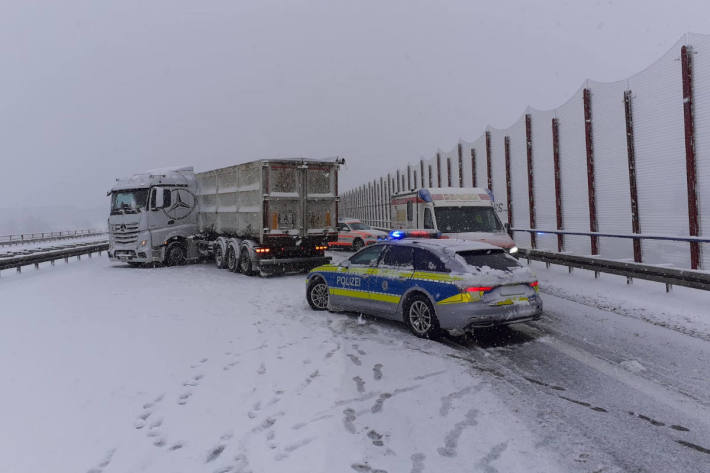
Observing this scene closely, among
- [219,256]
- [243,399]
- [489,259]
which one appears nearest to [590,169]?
[489,259]

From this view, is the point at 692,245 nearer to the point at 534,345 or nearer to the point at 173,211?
the point at 534,345

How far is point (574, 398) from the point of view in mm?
5031

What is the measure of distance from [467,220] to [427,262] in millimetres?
6369

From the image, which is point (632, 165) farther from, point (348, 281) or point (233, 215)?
point (233, 215)

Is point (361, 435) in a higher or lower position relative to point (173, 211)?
lower

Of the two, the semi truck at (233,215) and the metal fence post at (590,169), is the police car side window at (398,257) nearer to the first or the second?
the semi truck at (233,215)

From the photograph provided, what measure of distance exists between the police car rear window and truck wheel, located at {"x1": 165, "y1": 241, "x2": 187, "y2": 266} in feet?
47.0

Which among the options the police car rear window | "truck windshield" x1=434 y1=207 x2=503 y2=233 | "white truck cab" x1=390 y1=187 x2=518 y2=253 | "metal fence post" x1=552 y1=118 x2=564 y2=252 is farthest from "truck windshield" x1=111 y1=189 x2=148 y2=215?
"metal fence post" x1=552 y1=118 x2=564 y2=252

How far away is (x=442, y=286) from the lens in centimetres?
716

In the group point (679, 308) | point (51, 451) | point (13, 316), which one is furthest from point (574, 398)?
point (13, 316)

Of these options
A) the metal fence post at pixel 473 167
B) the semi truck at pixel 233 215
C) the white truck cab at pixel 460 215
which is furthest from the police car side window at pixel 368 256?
the metal fence post at pixel 473 167

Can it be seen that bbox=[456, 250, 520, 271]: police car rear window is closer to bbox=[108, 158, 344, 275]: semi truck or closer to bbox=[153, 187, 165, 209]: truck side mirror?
bbox=[108, 158, 344, 275]: semi truck

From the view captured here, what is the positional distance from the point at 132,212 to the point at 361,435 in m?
16.4

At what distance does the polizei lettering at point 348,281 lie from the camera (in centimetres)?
885
